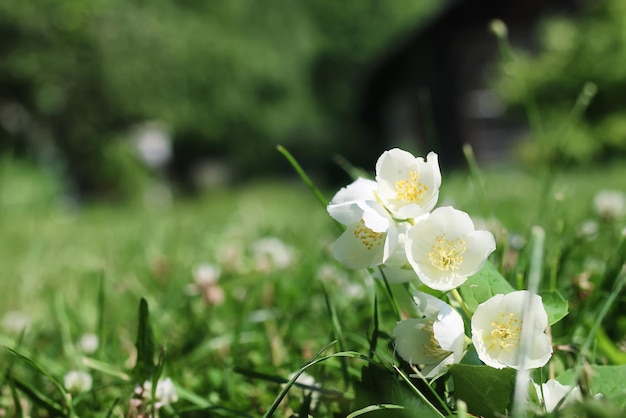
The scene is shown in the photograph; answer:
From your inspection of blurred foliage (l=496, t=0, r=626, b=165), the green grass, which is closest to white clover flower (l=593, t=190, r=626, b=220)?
the green grass

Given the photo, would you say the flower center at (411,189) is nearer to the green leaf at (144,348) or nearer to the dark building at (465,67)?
the green leaf at (144,348)

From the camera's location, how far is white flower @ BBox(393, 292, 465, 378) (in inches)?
27.2

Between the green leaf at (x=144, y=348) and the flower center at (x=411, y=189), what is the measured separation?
0.37m

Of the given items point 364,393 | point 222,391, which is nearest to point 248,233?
point 222,391

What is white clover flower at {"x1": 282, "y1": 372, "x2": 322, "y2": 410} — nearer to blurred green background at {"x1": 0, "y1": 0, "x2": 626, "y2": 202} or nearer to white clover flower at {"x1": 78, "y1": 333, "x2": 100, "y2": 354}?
white clover flower at {"x1": 78, "y1": 333, "x2": 100, "y2": 354}

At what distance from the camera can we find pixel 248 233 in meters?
2.87

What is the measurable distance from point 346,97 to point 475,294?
27.9m

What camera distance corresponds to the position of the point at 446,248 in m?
0.71

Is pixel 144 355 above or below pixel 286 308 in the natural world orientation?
above

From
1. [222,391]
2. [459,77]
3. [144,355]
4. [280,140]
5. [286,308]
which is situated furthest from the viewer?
[280,140]

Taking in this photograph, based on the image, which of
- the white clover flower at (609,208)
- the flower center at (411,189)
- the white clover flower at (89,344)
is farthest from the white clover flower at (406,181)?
the white clover flower at (609,208)

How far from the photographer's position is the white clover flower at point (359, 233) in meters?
0.72

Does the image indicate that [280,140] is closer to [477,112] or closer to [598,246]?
[477,112]

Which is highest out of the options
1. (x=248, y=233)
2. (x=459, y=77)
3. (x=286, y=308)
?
(x=286, y=308)
